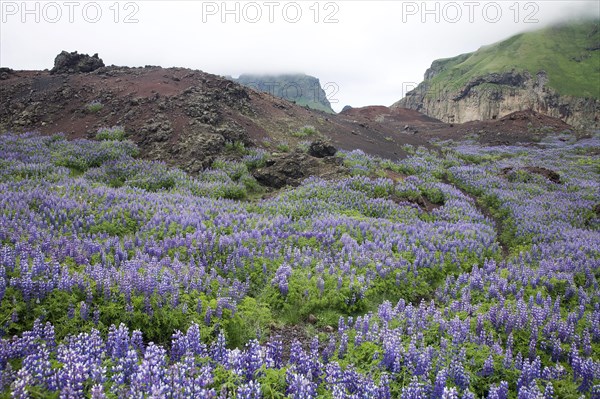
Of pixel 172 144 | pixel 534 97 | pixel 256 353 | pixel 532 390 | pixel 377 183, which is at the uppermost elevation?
pixel 534 97

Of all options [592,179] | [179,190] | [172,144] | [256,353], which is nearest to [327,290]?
[256,353]

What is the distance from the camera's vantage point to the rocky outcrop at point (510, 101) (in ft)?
389

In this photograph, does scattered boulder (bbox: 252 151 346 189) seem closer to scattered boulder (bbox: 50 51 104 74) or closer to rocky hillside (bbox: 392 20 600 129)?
scattered boulder (bbox: 50 51 104 74)

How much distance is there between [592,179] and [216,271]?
23.8 meters

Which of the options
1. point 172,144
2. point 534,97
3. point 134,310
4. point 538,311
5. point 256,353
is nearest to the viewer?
point 256,353

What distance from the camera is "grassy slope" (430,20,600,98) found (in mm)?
Answer: 127125

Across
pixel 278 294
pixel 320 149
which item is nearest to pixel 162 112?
pixel 320 149

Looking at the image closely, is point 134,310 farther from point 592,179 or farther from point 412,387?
point 592,179

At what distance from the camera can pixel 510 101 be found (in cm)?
12781

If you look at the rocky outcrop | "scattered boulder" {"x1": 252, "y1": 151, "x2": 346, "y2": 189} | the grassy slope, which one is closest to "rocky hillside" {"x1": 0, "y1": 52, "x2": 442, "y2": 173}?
"scattered boulder" {"x1": 252, "y1": 151, "x2": 346, "y2": 189}

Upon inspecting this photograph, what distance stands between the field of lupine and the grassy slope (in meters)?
144

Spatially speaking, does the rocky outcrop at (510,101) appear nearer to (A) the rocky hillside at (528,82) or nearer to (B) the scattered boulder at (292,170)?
(A) the rocky hillside at (528,82)

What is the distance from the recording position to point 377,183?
14.9 metres

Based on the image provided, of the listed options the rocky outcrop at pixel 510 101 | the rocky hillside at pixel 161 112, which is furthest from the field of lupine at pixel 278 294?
the rocky outcrop at pixel 510 101
